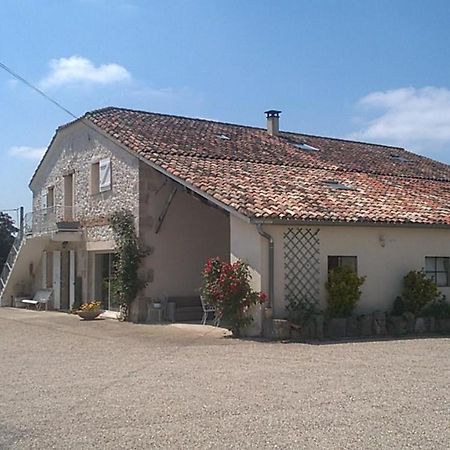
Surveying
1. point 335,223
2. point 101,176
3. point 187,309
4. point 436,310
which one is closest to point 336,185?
point 335,223

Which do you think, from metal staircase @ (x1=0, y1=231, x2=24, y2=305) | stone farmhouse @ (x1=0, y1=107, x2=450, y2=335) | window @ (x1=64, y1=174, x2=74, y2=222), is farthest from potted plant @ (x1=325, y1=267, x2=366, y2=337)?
metal staircase @ (x1=0, y1=231, x2=24, y2=305)

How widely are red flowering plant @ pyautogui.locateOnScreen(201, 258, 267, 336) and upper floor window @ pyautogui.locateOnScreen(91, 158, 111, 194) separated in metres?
7.58

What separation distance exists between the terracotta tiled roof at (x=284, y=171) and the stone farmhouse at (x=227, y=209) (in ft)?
0.22

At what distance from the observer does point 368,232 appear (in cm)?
1653

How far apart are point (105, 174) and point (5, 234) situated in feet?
58.8

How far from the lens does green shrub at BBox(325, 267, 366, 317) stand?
15438mm

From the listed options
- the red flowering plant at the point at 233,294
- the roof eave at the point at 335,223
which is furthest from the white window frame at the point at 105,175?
the roof eave at the point at 335,223

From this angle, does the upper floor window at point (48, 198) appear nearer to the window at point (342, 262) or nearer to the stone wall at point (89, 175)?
the stone wall at point (89, 175)

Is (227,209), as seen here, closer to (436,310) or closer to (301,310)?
(301,310)

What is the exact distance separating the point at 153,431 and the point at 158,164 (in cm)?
1202

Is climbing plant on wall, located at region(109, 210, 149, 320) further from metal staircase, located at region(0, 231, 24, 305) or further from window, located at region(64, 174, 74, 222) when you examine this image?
metal staircase, located at region(0, 231, 24, 305)

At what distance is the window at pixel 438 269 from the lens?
58.3 feet

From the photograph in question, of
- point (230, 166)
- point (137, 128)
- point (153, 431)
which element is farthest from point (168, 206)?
point (153, 431)

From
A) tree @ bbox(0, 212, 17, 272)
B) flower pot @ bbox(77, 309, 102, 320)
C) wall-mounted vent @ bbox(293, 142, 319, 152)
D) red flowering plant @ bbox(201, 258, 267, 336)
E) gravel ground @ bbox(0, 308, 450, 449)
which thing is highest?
wall-mounted vent @ bbox(293, 142, 319, 152)
